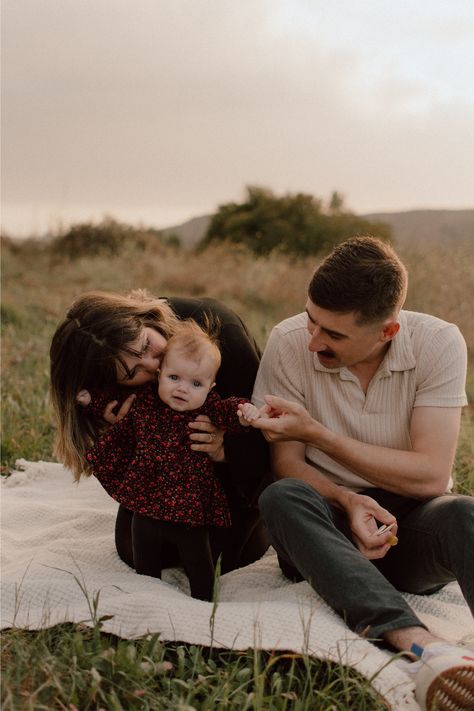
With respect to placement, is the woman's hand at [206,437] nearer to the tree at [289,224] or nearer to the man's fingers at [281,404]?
the man's fingers at [281,404]

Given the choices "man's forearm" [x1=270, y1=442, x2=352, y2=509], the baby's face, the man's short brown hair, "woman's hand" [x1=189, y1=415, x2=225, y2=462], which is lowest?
"man's forearm" [x1=270, y1=442, x2=352, y2=509]

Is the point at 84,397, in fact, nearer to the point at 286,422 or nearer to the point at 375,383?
the point at 286,422

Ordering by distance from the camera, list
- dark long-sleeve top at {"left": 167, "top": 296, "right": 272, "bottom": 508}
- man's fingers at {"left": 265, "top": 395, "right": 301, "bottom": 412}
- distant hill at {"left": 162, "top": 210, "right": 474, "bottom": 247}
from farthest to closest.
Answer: distant hill at {"left": 162, "top": 210, "right": 474, "bottom": 247} → dark long-sleeve top at {"left": 167, "top": 296, "right": 272, "bottom": 508} → man's fingers at {"left": 265, "top": 395, "right": 301, "bottom": 412}

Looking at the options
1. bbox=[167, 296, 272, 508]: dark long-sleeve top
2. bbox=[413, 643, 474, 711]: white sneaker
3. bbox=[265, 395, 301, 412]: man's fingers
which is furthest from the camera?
bbox=[167, 296, 272, 508]: dark long-sleeve top

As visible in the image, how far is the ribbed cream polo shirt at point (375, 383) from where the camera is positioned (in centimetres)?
313

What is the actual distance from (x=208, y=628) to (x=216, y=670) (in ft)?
0.56

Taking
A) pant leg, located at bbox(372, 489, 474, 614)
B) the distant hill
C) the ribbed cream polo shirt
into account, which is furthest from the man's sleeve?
Answer: the distant hill

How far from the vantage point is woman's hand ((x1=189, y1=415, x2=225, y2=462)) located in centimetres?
312

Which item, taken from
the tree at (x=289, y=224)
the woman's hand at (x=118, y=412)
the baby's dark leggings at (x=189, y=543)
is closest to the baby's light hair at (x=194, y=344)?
the woman's hand at (x=118, y=412)

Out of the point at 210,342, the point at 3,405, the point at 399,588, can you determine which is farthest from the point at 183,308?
the point at 3,405

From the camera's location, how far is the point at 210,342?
317 cm

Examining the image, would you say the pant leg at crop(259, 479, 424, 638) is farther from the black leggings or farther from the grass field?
the black leggings

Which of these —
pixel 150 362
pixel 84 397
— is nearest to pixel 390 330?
pixel 150 362

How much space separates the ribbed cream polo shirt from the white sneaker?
0.98 metres
